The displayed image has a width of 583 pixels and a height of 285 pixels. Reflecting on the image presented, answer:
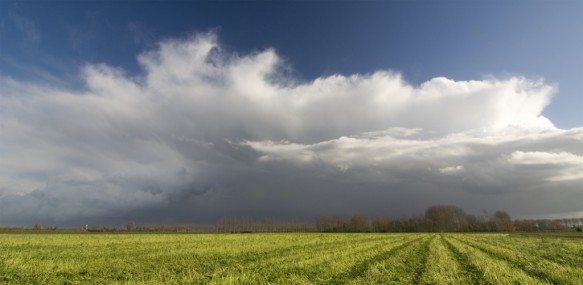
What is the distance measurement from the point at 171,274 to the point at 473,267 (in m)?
16.7

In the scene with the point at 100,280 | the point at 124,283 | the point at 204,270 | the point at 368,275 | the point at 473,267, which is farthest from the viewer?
the point at 473,267

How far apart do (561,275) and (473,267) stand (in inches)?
170

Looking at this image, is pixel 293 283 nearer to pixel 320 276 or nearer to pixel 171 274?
pixel 320 276

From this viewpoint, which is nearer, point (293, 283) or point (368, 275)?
point (293, 283)

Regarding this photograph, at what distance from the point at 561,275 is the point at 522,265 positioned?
4897 mm

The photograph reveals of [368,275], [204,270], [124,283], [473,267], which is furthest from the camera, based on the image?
[473,267]

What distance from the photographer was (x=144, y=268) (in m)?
18.9

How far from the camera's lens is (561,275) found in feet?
54.7

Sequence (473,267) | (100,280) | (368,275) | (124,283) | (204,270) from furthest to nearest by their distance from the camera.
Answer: (473,267)
(204,270)
(368,275)
(100,280)
(124,283)

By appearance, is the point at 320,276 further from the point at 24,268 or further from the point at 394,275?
the point at 24,268

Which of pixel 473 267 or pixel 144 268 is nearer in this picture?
pixel 144 268

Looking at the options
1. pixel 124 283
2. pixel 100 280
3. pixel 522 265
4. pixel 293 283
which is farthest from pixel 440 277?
pixel 100 280

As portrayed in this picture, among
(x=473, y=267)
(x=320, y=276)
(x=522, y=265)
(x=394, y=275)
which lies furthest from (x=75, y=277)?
(x=522, y=265)

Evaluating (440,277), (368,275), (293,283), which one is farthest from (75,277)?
(440,277)
